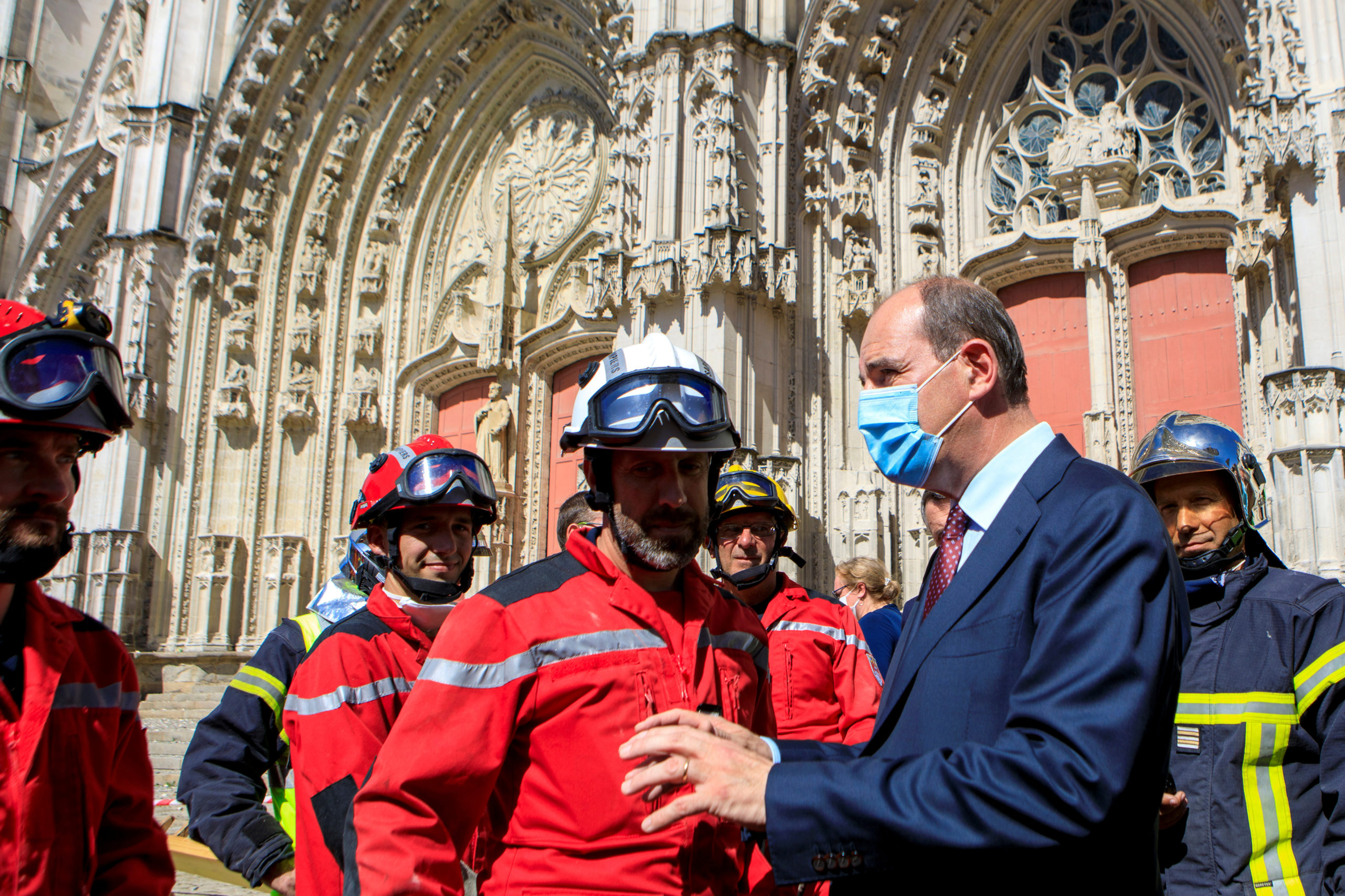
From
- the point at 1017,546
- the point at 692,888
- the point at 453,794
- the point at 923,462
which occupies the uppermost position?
the point at 923,462

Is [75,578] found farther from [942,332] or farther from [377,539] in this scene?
[942,332]

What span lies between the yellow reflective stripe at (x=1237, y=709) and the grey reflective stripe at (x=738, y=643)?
107cm

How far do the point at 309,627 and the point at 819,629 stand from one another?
190cm

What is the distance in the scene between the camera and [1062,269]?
10.2 m

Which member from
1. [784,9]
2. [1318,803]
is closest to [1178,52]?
[784,9]

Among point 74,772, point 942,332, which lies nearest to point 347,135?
point 74,772

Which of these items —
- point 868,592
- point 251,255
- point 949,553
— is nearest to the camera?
point 949,553

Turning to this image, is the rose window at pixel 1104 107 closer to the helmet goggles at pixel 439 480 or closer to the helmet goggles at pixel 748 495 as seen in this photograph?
the helmet goggles at pixel 748 495

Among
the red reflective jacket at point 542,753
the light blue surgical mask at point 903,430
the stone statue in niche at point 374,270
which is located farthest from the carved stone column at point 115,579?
the light blue surgical mask at point 903,430

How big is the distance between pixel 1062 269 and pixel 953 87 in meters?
2.31

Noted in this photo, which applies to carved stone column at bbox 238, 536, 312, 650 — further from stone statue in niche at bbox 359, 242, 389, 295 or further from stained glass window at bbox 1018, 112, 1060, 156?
stained glass window at bbox 1018, 112, 1060, 156

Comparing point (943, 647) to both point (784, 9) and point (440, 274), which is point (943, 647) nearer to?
point (784, 9)

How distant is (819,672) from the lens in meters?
3.93

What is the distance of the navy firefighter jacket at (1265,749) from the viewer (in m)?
2.59
